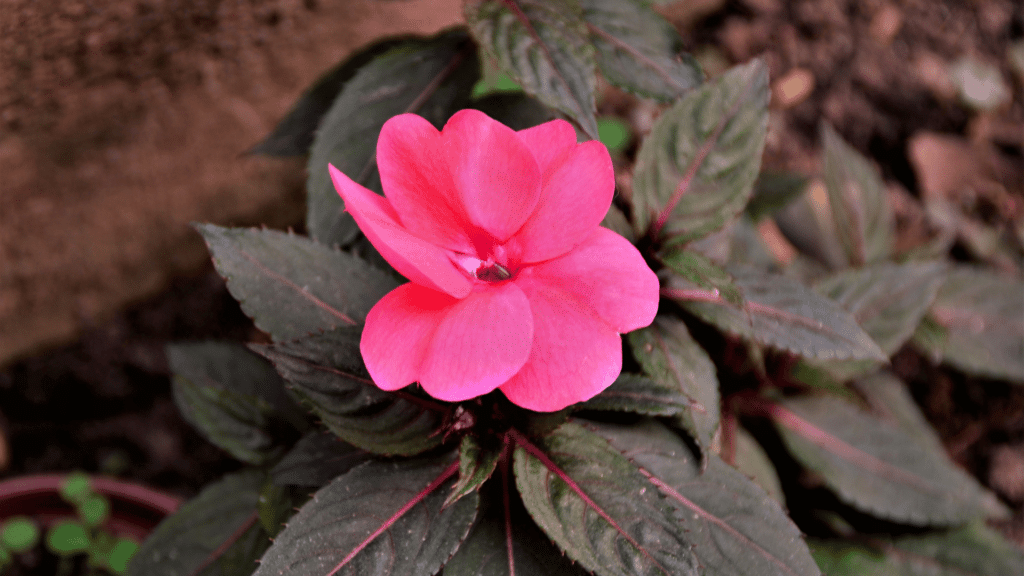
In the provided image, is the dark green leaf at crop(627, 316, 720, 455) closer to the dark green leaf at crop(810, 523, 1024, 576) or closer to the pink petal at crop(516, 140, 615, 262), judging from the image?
the pink petal at crop(516, 140, 615, 262)

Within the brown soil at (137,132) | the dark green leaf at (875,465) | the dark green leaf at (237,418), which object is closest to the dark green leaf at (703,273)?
the dark green leaf at (875,465)

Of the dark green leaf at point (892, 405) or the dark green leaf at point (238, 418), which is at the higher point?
the dark green leaf at point (238, 418)

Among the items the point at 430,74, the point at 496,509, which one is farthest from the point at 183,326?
the point at 496,509

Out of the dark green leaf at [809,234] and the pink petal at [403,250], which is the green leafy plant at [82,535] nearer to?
the pink petal at [403,250]

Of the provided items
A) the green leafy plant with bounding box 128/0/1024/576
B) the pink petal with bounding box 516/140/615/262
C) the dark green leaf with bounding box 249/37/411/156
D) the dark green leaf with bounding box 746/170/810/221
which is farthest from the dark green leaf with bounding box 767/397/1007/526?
the dark green leaf with bounding box 249/37/411/156

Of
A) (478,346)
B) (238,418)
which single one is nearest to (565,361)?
(478,346)

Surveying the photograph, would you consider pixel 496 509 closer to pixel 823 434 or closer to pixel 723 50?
pixel 823 434
